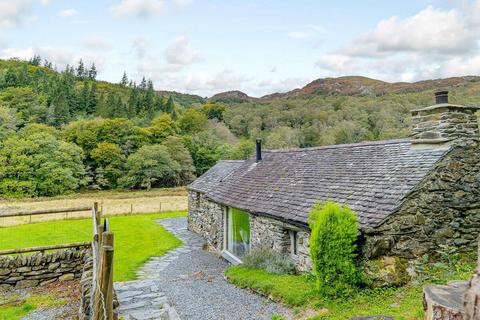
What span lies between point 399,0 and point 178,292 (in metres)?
16.1

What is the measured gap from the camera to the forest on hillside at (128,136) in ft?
140

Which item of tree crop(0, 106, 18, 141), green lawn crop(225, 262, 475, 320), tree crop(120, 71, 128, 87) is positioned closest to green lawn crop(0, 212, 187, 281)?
green lawn crop(225, 262, 475, 320)

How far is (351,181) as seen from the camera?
10039 millimetres

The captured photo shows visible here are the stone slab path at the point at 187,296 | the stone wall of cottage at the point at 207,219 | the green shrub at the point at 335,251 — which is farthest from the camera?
the stone wall of cottage at the point at 207,219

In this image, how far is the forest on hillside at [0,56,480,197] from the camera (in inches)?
1681

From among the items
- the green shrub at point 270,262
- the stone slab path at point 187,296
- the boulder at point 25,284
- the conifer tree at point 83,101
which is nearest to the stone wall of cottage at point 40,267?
the boulder at point 25,284

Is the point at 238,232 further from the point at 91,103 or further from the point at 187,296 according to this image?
the point at 91,103

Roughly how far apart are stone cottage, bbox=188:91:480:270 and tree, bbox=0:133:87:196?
3737 cm

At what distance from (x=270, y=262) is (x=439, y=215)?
15.7ft

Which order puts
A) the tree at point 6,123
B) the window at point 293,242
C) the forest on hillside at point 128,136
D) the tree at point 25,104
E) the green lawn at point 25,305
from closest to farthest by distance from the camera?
the green lawn at point 25,305
the window at point 293,242
the forest on hillside at point 128,136
the tree at point 6,123
the tree at point 25,104

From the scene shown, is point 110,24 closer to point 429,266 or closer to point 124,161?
point 429,266

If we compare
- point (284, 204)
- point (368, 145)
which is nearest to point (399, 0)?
point (368, 145)

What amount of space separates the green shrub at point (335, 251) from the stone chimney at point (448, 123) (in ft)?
11.7

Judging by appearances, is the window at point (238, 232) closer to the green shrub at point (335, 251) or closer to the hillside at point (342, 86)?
the green shrub at point (335, 251)
